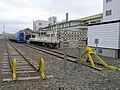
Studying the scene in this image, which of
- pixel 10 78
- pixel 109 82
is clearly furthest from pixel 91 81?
pixel 10 78

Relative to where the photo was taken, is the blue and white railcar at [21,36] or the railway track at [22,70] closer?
the railway track at [22,70]

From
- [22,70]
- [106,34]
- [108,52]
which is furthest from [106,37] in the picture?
[22,70]

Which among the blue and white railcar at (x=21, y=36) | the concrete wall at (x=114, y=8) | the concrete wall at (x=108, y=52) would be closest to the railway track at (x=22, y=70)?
the concrete wall at (x=108, y=52)

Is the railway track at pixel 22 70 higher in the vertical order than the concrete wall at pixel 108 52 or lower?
lower

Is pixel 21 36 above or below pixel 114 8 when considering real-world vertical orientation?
below

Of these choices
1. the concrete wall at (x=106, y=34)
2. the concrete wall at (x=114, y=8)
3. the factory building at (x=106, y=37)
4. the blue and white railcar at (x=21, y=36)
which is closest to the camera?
the factory building at (x=106, y=37)

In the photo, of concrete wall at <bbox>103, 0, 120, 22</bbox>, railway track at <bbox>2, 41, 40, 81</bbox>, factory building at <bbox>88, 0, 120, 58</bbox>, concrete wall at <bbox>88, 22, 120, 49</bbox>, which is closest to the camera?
railway track at <bbox>2, 41, 40, 81</bbox>

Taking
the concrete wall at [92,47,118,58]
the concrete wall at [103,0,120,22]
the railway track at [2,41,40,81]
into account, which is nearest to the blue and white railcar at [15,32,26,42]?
the concrete wall at [103,0,120,22]

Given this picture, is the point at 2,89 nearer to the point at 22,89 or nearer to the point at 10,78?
the point at 22,89

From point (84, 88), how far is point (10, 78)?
3.48m

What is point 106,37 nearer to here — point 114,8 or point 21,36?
point 114,8

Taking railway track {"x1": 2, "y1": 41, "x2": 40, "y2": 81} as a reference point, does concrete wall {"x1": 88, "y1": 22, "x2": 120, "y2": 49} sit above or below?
above

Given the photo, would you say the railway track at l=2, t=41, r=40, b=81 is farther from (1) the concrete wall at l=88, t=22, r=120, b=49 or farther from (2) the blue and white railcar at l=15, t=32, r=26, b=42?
(2) the blue and white railcar at l=15, t=32, r=26, b=42

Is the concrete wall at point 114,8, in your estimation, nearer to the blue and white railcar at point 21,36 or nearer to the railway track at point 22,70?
the blue and white railcar at point 21,36
